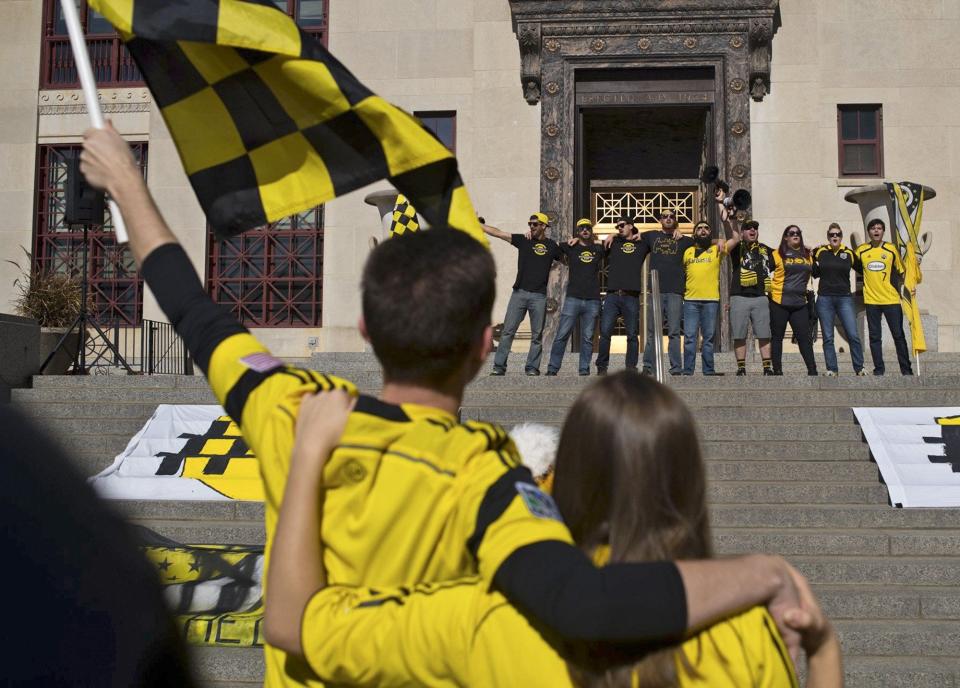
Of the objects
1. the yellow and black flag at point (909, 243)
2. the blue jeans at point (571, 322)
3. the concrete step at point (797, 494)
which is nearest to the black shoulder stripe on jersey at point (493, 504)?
the concrete step at point (797, 494)

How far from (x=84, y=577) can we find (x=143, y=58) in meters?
2.27

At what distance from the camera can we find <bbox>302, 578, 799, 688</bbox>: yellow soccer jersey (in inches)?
60.4

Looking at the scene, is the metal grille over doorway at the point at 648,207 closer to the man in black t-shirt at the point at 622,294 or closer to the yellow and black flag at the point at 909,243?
the yellow and black flag at the point at 909,243

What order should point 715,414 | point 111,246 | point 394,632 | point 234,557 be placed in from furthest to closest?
1. point 111,246
2. point 715,414
3. point 234,557
4. point 394,632

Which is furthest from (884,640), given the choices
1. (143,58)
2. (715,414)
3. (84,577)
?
(84,577)

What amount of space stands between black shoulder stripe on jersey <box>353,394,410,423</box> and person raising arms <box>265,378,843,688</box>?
4 centimetres

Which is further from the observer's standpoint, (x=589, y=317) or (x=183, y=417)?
(x=589, y=317)

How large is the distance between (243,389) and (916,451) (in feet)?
24.7

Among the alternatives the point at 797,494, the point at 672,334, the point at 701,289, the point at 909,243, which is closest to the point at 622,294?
the point at 672,334

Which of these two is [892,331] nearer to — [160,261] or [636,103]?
[636,103]

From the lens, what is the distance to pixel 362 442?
5.29 ft

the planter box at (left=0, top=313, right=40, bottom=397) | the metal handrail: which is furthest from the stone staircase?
the planter box at (left=0, top=313, right=40, bottom=397)

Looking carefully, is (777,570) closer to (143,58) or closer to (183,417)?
(143,58)

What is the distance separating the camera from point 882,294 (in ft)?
38.6
